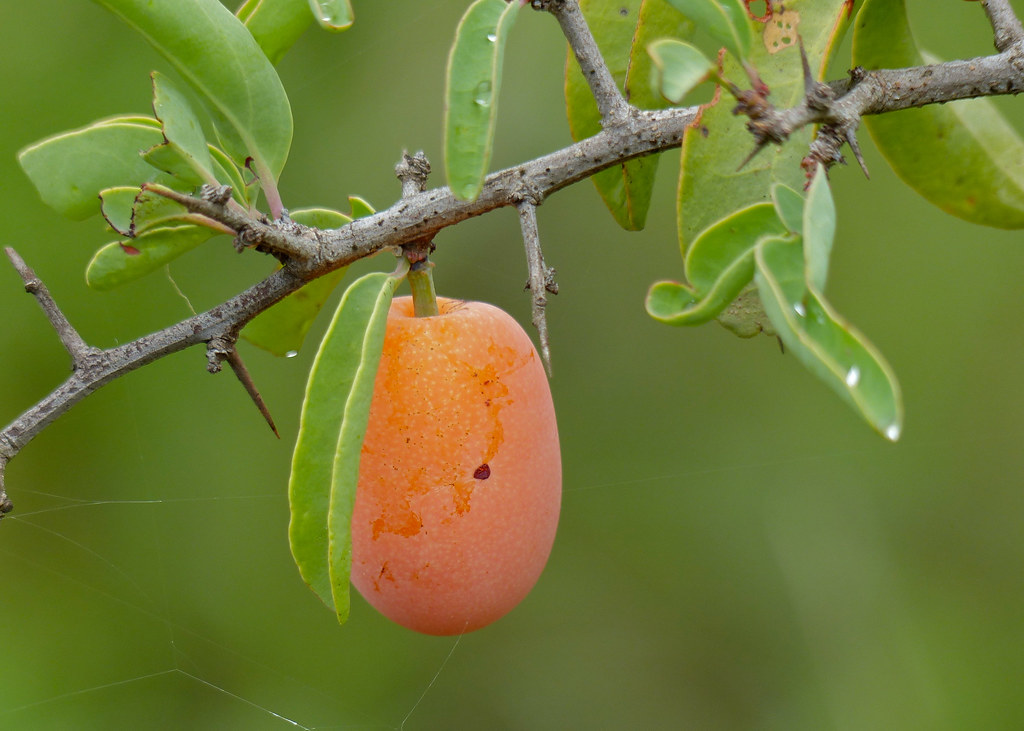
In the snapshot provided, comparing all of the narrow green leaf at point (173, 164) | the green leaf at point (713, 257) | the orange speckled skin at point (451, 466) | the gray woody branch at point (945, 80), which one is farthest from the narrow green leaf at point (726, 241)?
the narrow green leaf at point (173, 164)

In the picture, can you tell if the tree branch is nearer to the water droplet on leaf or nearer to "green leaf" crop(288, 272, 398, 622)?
the water droplet on leaf

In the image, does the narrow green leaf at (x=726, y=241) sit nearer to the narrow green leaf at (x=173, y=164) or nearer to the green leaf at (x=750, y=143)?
the green leaf at (x=750, y=143)

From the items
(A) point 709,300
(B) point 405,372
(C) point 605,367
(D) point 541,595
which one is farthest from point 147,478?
(A) point 709,300

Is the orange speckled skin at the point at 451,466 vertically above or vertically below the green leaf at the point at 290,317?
below

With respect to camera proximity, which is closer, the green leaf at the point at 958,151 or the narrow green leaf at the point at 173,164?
the narrow green leaf at the point at 173,164

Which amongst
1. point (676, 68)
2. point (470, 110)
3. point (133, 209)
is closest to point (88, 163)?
point (133, 209)

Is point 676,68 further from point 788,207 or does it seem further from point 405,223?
point 405,223
